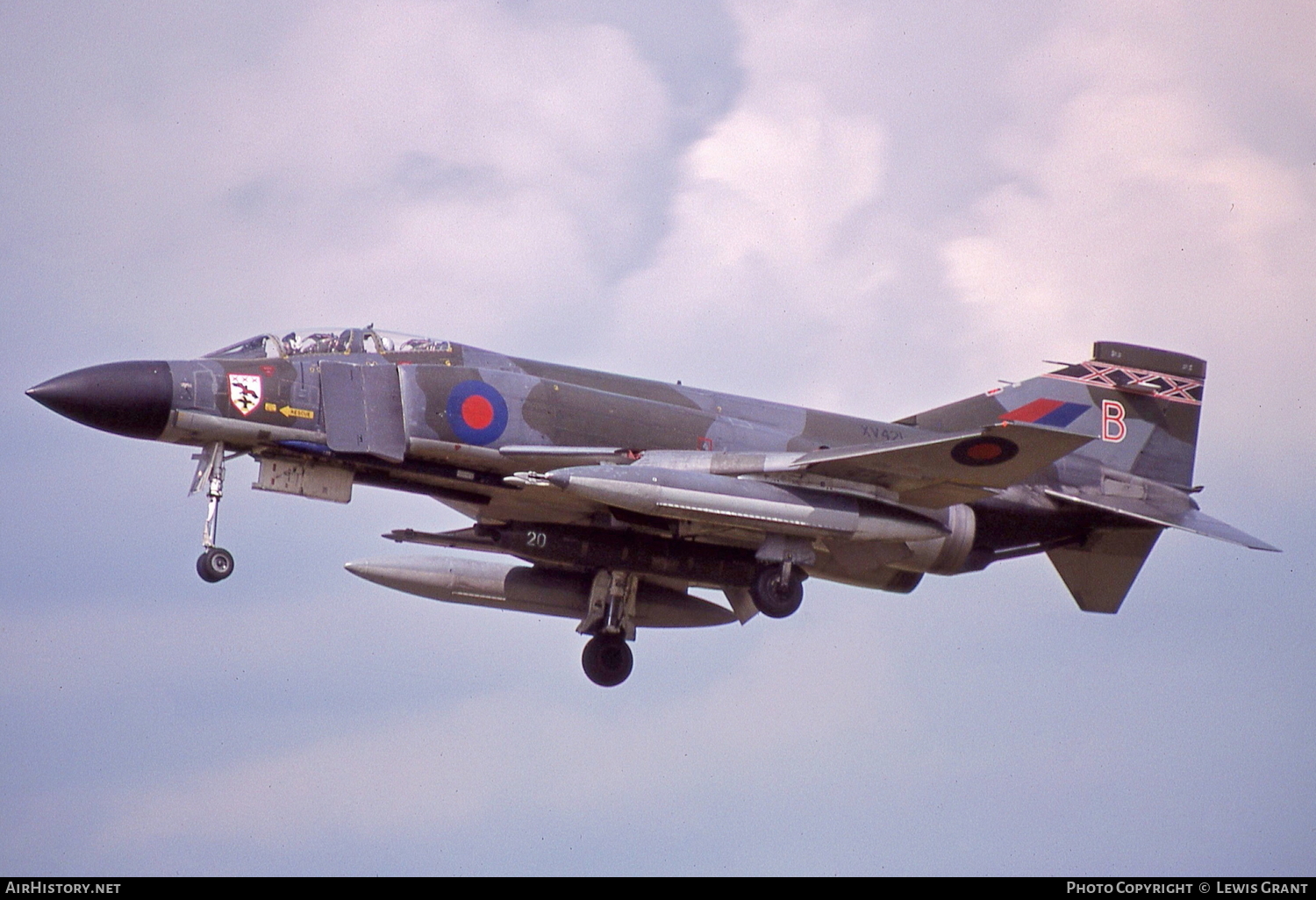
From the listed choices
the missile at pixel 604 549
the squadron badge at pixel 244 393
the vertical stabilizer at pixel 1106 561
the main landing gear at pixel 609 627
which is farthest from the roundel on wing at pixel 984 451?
the squadron badge at pixel 244 393

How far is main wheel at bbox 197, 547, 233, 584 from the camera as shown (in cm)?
1748

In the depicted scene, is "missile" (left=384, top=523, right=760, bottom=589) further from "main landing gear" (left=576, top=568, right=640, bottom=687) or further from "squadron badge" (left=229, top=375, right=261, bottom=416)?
"squadron badge" (left=229, top=375, right=261, bottom=416)

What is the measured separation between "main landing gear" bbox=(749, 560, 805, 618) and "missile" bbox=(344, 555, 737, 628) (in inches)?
103

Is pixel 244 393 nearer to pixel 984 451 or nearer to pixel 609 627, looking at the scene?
pixel 609 627

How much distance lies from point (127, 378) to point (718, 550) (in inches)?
286

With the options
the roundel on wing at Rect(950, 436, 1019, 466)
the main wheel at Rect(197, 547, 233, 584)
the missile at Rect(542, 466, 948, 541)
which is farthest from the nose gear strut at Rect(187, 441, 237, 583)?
the roundel on wing at Rect(950, 436, 1019, 466)

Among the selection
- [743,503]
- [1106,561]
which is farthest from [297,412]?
[1106,561]

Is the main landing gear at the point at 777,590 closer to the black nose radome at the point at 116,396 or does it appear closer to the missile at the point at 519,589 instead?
the missile at the point at 519,589

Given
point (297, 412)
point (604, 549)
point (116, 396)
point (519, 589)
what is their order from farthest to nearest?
point (519, 589) → point (604, 549) → point (297, 412) → point (116, 396)

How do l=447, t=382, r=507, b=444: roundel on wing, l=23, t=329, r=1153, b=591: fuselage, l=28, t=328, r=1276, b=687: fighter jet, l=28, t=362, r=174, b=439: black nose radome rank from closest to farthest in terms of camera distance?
1. l=28, t=362, r=174, b=439: black nose radome
2. l=23, t=329, r=1153, b=591: fuselage
3. l=28, t=328, r=1276, b=687: fighter jet
4. l=447, t=382, r=507, b=444: roundel on wing

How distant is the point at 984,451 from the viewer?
18.3 m

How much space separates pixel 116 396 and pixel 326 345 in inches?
92.1

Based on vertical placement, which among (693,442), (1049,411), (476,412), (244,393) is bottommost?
(244,393)
